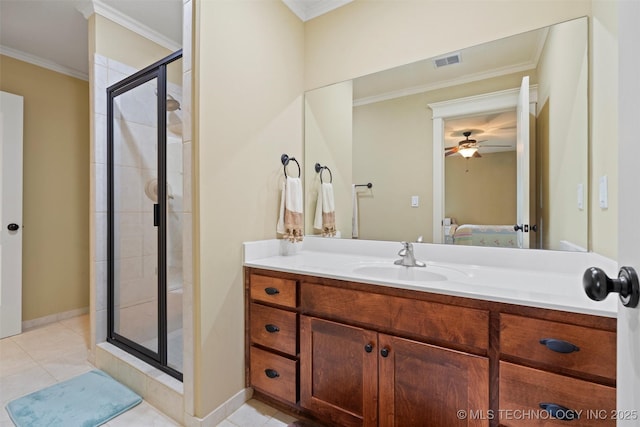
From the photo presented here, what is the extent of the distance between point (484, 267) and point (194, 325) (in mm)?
1486

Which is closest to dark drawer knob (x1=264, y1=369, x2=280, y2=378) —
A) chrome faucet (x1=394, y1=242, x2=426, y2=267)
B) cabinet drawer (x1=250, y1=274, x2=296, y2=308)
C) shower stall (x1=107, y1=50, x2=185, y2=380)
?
cabinet drawer (x1=250, y1=274, x2=296, y2=308)

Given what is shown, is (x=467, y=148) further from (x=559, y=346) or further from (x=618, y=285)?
(x=618, y=285)

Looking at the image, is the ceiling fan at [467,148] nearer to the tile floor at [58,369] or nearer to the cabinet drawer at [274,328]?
the cabinet drawer at [274,328]

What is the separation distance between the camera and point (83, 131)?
3.10 meters

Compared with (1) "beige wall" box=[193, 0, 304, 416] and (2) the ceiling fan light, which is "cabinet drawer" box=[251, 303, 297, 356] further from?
(2) the ceiling fan light

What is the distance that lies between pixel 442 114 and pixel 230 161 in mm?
1227

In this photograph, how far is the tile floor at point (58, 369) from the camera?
5.02ft

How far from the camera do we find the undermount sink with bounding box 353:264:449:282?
1467 millimetres

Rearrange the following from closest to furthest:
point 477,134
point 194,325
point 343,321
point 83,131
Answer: point 343,321 < point 194,325 < point 477,134 < point 83,131

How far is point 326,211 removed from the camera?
2.09 m

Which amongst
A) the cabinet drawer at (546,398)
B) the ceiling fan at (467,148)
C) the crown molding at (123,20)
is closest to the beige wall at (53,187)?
the crown molding at (123,20)

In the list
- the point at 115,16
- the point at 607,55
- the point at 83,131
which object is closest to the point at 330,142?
the point at 607,55

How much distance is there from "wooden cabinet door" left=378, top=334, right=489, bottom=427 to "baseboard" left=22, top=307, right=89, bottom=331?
3293 mm

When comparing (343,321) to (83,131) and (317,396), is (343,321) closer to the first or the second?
(317,396)
